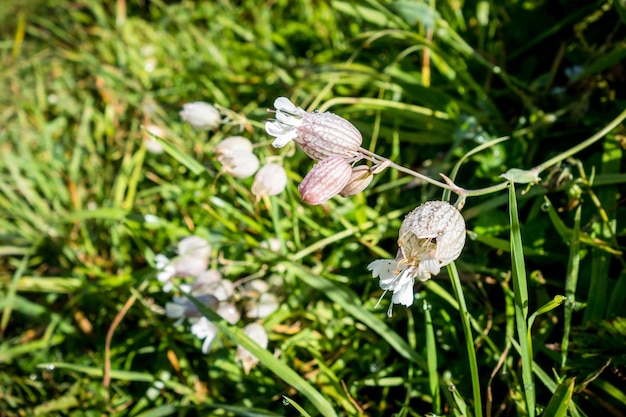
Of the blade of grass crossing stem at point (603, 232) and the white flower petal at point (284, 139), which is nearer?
the white flower petal at point (284, 139)

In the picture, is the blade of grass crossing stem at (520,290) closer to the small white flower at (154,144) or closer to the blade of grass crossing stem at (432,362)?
the blade of grass crossing stem at (432,362)

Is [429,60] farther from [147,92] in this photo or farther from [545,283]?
[147,92]

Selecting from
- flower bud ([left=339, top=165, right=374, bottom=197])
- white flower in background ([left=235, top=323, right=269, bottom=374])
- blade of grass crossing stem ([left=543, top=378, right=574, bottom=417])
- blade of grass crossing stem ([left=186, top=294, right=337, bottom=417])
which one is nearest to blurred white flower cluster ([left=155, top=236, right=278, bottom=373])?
white flower in background ([left=235, top=323, right=269, bottom=374])

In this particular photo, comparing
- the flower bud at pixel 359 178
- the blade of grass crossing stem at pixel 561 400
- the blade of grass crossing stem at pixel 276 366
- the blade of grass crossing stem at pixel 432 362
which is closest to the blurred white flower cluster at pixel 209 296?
the blade of grass crossing stem at pixel 276 366

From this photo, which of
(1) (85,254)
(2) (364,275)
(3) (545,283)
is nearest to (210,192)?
(2) (364,275)

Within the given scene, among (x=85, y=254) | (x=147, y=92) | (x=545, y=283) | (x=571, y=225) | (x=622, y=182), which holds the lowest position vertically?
(x=85, y=254)

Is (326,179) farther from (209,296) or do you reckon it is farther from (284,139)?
(209,296)
